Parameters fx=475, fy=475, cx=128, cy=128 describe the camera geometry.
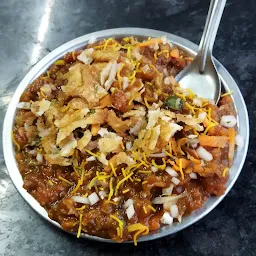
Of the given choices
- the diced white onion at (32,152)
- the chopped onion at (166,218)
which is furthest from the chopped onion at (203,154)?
the diced white onion at (32,152)

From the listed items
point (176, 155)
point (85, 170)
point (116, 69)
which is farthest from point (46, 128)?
point (176, 155)

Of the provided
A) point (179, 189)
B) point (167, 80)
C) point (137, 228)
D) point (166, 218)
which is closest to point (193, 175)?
point (179, 189)

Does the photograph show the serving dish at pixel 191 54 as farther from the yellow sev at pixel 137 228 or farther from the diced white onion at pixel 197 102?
the diced white onion at pixel 197 102

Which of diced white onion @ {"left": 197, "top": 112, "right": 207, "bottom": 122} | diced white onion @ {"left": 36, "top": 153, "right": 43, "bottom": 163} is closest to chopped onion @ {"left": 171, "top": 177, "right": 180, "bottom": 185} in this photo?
diced white onion @ {"left": 197, "top": 112, "right": 207, "bottom": 122}

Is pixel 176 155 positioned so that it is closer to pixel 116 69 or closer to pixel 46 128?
pixel 116 69

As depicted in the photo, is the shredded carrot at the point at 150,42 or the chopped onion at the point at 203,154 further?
the shredded carrot at the point at 150,42

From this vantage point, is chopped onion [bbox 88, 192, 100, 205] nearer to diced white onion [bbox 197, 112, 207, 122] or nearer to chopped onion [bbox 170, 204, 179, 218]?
chopped onion [bbox 170, 204, 179, 218]
